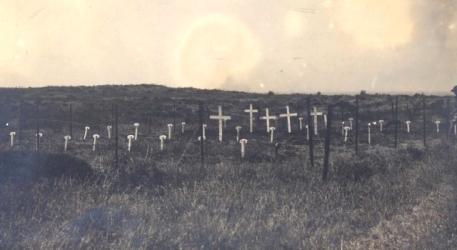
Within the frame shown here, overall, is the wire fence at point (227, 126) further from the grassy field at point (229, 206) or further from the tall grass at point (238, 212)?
the tall grass at point (238, 212)

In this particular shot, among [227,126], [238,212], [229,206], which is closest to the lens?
[238,212]

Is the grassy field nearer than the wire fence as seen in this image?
Yes

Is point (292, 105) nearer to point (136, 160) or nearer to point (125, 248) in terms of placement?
point (136, 160)

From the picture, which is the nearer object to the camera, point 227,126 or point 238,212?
point 238,212

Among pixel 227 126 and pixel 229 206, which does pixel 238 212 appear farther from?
pixel 227 126

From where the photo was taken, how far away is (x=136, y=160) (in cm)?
1134

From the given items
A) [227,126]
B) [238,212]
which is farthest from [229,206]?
[227,126]

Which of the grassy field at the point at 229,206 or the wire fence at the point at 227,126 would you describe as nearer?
the grassy field at the point at 229,206

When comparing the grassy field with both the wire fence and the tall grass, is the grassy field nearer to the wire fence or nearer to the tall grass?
the tall grass

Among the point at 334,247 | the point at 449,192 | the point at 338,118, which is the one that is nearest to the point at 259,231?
the point at 334,247

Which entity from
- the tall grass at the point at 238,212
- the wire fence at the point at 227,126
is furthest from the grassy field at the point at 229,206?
the wire fence at the point at 227,126

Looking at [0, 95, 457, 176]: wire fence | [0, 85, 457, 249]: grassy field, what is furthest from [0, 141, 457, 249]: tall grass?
[0, 95, 457, 176]: wire fence

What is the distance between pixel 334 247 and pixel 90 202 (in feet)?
13.9

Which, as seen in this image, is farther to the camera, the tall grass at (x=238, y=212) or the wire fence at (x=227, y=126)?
the wire fence at (x=227, y=126)
